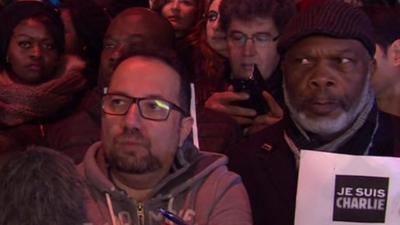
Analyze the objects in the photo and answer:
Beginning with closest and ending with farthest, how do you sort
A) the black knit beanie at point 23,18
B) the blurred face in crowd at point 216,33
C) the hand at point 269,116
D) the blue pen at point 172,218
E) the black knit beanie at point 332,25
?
the blue pen at point 172,218 < the black knit beanie at point 332,25 < the hand at point 269,116 < the black knit beanie at point 23,18 < the blurred face in crowd at point 216,33

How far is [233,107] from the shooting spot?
111 inches

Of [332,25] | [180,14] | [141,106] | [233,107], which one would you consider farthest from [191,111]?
[180,14]

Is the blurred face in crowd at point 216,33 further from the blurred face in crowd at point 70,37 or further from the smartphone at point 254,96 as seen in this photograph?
the blurred face in crowd at point 70,37

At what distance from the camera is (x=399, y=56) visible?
289 centimetres

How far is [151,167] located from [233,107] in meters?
0.87

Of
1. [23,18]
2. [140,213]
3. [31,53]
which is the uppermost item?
[23,18]

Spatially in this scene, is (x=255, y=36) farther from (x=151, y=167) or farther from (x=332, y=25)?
(x=151, y=167)

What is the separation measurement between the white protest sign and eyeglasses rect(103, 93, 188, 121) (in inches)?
14.8

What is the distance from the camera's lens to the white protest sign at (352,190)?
2068mm

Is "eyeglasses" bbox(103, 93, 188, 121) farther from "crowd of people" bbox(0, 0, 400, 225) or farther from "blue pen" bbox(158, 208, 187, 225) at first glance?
"blue pen" bbox(158, 208, 187, 225)

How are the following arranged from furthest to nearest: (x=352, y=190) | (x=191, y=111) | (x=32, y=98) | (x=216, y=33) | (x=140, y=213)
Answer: (x=216, y=33)
(x=32, y=98)
(x=191, y=111)
(x=352, y=190)
(x=140, y=213)

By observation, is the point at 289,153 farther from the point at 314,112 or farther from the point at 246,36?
the point at 246,36

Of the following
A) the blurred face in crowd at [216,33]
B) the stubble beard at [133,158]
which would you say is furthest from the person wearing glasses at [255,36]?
the stubble beard at [133,158]

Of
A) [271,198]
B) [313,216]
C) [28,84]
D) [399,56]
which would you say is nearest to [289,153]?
[271,198]
